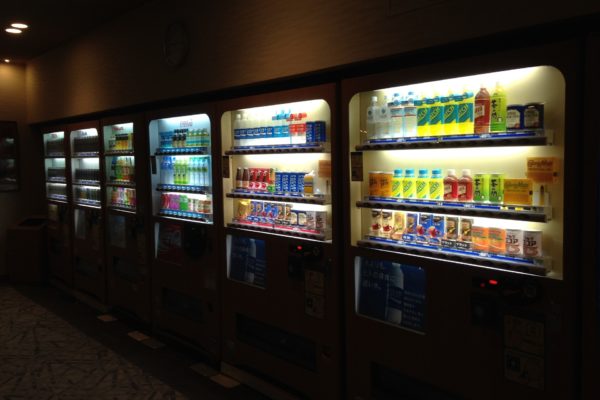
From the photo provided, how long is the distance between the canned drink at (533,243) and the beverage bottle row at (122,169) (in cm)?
401

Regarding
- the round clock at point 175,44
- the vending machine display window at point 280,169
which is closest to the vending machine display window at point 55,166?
the round clock at point 175,44

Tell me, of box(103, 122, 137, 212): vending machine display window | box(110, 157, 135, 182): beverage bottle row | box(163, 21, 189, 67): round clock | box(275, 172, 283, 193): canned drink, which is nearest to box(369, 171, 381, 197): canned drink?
box(275, 172, 283, 193): canned drink

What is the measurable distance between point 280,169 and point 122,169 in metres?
2.42

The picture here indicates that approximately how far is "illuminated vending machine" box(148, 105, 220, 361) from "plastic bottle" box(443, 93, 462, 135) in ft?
6.45

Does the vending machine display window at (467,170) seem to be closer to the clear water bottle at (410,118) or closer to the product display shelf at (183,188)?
the clear water bottle at (410,118)

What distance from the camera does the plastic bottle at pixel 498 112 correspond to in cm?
238

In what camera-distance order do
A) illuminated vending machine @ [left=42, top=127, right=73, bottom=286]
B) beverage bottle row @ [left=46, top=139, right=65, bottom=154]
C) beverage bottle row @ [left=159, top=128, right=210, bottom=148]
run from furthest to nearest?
beverage bottle row @ [left=46, top=139, right=65, bottom=154] → illuminated vending machine @ [left=42, top=127, right=73, bottom=286] → beverage bottle row @ [left=159, top=128, right=210, bottom=148]

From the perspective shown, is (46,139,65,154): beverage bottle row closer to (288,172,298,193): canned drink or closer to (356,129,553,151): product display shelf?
(288,172,298,193): canned drink

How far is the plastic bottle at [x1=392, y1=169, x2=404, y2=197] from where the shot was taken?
2840 mm

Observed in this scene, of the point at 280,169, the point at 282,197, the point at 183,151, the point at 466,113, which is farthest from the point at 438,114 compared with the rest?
the point at 183,151

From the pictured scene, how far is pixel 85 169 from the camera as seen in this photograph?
20.0 feet

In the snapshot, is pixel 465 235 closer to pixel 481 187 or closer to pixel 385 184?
pixel 481 187

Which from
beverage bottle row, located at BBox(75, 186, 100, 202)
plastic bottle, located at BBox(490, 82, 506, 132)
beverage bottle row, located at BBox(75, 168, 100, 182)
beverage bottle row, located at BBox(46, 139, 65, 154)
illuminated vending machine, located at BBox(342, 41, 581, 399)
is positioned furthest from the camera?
beverage bottle row, located at BBox(46, 139, 65, 154)

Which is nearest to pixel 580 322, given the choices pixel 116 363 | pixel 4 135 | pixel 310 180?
pixel 310 180
